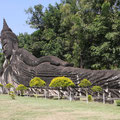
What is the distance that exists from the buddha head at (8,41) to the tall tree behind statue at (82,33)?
5415 mm

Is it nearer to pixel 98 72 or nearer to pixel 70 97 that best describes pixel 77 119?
pixel 70 97

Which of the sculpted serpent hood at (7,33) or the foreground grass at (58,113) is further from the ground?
the sculpted serpent hood at (7,33)

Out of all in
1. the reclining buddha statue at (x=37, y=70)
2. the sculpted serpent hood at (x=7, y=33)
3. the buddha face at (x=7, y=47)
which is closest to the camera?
the reclining buddha statue at (x=37, y=70)

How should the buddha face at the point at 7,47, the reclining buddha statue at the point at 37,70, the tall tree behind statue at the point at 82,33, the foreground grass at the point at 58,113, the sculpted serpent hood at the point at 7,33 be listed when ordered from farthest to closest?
the tall tree behind statue at the point at 82,33 < the sculpted serpent hood at the point at 7,33 < the buddha face at the point at 7,47 < the reclining buddha statue at the point at 37,70 < the foreground grass at the point at 58,113

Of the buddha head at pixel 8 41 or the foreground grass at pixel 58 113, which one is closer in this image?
the foreground grass at pixel 58 113

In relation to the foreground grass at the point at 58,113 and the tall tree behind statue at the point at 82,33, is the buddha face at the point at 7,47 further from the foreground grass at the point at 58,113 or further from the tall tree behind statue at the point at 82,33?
the foreground grass at the point at 58,113

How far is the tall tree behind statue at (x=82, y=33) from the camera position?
1953 centimetres

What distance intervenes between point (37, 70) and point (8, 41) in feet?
14.3

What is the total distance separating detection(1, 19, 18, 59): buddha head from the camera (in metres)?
18.4

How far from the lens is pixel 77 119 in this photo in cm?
586

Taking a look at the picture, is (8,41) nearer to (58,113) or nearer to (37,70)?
(37,70)

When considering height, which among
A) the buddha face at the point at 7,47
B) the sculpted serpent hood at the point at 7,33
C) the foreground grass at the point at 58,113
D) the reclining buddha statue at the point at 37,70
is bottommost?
the foreground grass at the point at 58,113

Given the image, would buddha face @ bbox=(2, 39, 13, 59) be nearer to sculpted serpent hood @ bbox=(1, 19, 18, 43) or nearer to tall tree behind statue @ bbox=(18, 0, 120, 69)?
sculpted serpent hood @ bbox=(1, 19, 18, 43)

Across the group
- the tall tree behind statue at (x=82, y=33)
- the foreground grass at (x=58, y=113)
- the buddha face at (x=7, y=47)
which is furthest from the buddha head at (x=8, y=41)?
the foreground grass at (x=58, y=113)
